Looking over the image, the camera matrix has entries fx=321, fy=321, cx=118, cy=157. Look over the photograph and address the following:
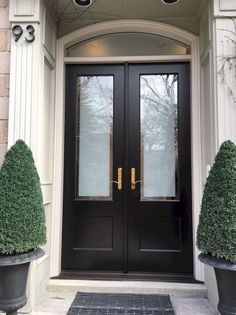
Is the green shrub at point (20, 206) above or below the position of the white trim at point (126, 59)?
below

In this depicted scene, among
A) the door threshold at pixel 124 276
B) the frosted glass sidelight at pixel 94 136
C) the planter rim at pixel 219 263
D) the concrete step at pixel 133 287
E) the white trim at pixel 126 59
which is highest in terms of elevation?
the white trim at pixel 126 59

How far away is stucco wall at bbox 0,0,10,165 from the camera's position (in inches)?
106

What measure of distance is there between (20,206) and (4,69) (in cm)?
125

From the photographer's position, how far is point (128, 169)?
319 cm

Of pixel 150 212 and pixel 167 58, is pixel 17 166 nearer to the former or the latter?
pixel 150 212

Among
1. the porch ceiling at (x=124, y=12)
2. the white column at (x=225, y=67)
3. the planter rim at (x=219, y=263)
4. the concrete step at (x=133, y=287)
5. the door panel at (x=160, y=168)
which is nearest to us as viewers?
the planter rim at (x=219, y=263)

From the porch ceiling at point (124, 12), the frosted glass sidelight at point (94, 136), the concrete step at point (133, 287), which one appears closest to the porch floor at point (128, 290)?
the concrete step at point (133, 287)

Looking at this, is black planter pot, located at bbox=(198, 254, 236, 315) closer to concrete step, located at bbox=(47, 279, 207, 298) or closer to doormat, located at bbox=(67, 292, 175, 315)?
doormat, located at bbox=(67, 292, 175, 315)

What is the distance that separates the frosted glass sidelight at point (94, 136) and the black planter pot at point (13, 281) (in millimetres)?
1149

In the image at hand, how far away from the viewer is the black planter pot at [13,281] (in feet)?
6.95

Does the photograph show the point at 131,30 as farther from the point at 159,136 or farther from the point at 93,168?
the point at 93,168

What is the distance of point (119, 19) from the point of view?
322 centimetres

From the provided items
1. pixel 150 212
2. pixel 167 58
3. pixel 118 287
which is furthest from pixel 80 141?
pixel 118 287

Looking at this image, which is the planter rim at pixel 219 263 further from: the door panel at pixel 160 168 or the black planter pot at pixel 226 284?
the door panel at pixel 160 168
